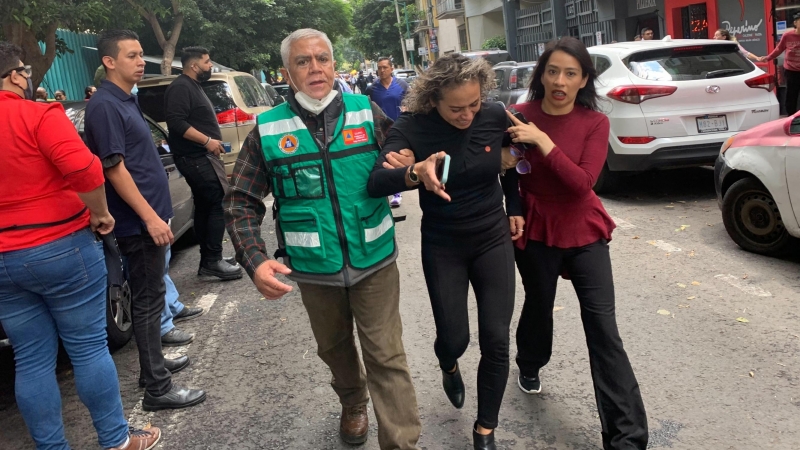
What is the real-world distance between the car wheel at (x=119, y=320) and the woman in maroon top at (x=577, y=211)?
102 inches

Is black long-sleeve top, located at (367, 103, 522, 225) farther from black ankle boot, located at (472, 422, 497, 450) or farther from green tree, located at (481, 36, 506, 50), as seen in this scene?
green tree, located at (481, 36, 506, 50)

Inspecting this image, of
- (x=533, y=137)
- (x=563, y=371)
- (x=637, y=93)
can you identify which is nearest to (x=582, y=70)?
(x=533, y=137)

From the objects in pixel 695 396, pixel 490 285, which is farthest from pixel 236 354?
pixel 695 396

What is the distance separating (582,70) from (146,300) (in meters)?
2.45

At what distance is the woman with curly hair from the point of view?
112 inches

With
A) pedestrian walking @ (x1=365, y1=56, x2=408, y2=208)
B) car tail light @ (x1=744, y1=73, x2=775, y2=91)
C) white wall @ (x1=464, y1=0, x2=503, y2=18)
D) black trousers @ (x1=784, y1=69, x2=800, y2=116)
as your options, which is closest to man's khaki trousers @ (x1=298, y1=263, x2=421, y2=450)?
pedestrian walking @ (x1=365, y1=56, x2=408, y2=208)

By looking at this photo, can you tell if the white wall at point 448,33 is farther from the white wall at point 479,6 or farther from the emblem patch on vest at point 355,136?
the emblem patch on vest at point 355,136

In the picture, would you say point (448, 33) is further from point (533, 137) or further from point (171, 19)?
point (533, 137)

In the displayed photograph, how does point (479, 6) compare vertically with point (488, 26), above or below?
above

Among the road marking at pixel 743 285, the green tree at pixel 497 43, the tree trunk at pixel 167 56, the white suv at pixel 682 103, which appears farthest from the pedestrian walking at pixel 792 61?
the green tree at pixel 497 43

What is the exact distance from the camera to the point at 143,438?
3.37 meters

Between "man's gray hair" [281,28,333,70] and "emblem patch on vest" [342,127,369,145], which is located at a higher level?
"man's gray hair" [281,28,333,70]

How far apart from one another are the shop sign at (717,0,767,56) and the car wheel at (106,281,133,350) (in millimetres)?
14009

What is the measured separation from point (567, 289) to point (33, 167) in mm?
3719
